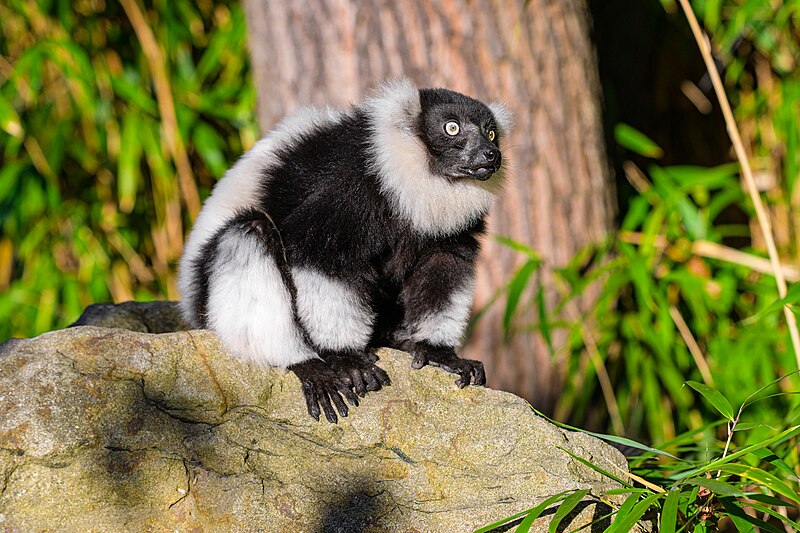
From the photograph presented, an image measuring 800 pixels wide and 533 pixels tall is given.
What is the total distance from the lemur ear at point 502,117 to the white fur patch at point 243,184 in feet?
2.01

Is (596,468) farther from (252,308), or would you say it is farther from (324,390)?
(252,308)

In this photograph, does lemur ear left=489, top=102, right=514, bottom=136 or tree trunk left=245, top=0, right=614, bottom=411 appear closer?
lemur ear left=489, top=102, right=514, bottom=136

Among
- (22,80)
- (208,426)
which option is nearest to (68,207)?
(22,80)

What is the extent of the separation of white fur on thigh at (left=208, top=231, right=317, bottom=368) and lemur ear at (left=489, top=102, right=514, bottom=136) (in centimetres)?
107

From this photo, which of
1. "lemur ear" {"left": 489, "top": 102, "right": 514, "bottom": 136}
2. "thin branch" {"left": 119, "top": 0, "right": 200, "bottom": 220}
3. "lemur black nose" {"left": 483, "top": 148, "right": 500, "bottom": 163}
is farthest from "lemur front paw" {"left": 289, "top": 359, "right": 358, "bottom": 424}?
"thin branch" {"left": 119, "top": 0, "right": 200, "bottom": 220}

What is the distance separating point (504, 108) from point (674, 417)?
2404mm

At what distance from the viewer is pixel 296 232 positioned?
3.16 meters

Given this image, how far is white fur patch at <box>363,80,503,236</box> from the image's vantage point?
126 inches

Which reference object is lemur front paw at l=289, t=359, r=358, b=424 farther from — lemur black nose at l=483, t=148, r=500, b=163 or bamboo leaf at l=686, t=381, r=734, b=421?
bamboo leaf at l=686, t=381, r=734, b=421

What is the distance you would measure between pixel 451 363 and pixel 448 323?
24cm

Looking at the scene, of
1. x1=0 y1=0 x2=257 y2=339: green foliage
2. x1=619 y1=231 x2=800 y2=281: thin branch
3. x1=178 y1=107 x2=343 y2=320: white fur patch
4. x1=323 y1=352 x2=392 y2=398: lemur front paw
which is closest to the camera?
x1=323 y1=352 x2=392 y2=398: lemur front paw

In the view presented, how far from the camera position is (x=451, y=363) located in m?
3.19

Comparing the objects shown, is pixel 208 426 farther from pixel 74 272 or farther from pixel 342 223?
pixel 74 272

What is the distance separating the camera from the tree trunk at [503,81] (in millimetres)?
4633
